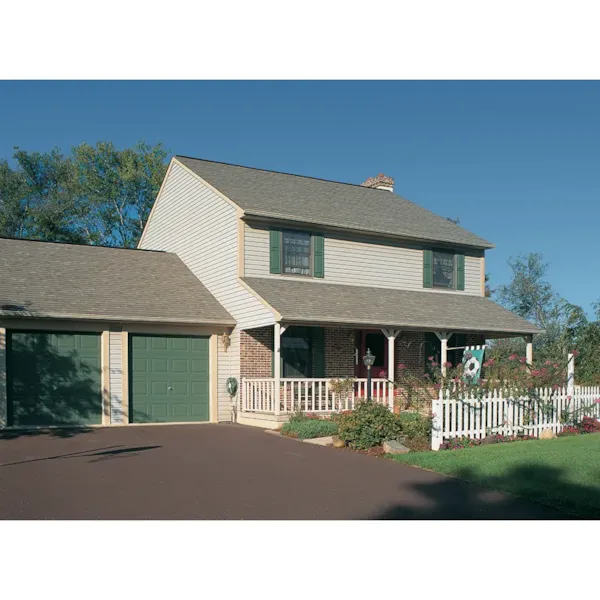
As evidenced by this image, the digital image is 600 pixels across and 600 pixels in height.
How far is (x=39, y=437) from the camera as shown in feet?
48.4

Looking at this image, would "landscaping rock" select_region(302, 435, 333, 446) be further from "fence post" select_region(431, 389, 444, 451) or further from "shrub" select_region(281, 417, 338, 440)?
"fence post" select_region(431, 389, 444, 451)

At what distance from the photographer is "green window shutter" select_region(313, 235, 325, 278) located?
20.1m

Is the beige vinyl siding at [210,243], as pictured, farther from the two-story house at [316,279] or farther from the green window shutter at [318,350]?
the green window shutter at [318,350]

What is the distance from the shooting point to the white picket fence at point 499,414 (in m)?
13.4

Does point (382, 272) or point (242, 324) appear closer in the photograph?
point (242, 324)

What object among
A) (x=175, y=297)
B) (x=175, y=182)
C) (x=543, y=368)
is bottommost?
(x=543, y=368)

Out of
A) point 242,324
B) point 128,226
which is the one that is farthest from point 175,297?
point 128,226

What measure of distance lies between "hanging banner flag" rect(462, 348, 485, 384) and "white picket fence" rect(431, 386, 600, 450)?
53cm

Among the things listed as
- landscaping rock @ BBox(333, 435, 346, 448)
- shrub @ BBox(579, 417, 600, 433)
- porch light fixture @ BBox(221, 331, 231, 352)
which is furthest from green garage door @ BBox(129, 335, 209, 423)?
shrub @ BBox(579, 417, 600, 433)

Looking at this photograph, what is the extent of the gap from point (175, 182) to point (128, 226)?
1730cm


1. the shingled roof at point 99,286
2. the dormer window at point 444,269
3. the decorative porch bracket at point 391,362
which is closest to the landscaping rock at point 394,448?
the decorative porch bracket at point 391,362

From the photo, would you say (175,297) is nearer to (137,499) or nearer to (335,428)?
(335,428)

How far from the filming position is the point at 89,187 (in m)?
38.3

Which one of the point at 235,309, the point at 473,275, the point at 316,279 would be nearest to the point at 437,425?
the point at 235,309
